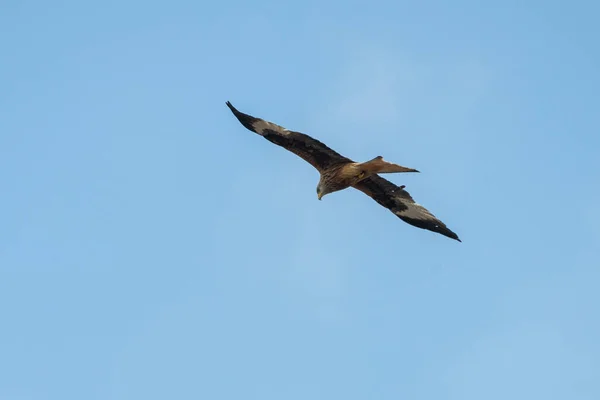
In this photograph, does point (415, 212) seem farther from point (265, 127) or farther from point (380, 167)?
point (265, 127)

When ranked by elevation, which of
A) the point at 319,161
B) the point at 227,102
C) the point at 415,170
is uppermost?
the point at 227,102

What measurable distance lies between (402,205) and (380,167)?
8.92ft

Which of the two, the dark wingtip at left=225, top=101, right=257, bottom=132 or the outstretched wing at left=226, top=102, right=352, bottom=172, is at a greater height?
the dark wingtip at left=225, top=101, right=257, bottom=132

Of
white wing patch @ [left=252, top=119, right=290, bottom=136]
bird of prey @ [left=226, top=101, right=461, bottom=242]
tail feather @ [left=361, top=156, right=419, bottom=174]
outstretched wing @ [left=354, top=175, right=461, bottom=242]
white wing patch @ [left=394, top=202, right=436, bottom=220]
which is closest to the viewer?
tail feather @ [left=361, top=156, right=419, bottom=174]

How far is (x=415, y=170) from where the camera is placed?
18656 mm

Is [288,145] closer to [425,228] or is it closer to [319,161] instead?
[319,161]

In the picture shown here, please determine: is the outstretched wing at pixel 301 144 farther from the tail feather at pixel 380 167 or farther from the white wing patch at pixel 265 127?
the tail feather at pixel 380 167

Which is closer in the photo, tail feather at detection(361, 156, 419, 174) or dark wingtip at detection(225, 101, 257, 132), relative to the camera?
tail feather at detection(361, 156, 419, 174)

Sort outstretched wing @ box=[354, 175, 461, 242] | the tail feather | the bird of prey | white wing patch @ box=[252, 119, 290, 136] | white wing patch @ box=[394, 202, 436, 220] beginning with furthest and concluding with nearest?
white wing patch @ box=[394, 202, 436, 220] < outstretched wing @ box=[354, 175, 461, 242] < white wing patch @ box=[252, 119, 290, 136] < the bird of prey < the tail feather

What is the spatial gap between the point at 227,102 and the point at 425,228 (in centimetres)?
559

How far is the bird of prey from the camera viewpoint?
20250 millimetres

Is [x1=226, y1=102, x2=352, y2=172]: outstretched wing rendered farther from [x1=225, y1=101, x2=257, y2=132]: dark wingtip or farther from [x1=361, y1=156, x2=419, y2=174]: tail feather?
[x1=361, y1=156, x2=419, y2=174]: tail feather

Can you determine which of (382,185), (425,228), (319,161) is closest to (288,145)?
(319,161)

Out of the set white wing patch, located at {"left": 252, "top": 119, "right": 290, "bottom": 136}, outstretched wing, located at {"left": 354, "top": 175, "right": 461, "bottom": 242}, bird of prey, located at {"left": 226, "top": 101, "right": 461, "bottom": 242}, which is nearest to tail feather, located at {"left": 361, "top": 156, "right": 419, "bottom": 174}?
bird of prey, located at {"left": 226, "top": 101, "right": 461, "bottom": 242}
